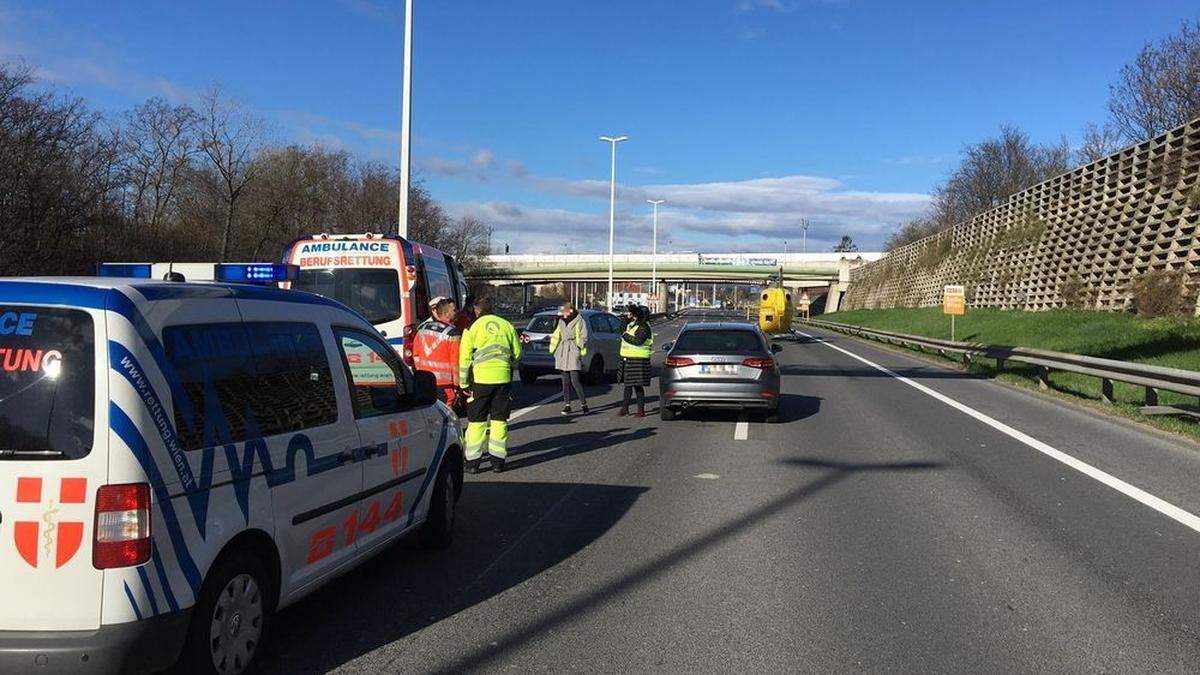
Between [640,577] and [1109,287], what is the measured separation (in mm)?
29925

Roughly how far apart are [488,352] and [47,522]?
5.84m

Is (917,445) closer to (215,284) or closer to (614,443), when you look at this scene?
(614,443)

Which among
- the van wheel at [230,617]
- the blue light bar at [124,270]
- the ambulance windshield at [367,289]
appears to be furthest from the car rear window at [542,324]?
the van wheel at [230,617]

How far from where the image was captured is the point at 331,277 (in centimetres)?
1297

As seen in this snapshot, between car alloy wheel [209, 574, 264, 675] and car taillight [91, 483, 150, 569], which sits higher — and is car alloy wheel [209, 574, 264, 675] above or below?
below

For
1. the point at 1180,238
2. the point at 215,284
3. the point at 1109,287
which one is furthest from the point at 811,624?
the point at 1109,287

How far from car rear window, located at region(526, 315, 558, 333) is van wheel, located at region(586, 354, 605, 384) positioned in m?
1.22

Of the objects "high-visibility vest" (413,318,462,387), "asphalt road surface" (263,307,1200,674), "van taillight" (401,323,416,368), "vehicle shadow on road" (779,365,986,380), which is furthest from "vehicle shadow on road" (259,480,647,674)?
"vehicle shadow on road" (779,365,986,380)

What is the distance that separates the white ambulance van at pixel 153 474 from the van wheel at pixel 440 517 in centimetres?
153

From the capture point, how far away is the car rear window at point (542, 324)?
19938 mm

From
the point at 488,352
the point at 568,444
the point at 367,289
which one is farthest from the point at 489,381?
the point at 367,289

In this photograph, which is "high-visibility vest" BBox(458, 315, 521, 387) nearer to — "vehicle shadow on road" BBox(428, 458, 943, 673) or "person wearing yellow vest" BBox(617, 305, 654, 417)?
"vehicle shadow on road" BBox(428, 458, 943, 673)

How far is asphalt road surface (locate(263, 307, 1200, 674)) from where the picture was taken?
445cm

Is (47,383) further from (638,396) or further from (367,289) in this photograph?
(638,396)
